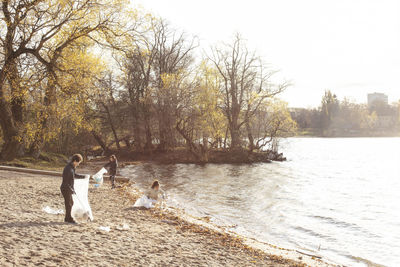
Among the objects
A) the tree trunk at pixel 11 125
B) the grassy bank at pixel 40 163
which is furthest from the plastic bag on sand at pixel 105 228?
the tree trunk at pixel 11 125

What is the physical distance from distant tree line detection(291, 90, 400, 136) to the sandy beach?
376ft

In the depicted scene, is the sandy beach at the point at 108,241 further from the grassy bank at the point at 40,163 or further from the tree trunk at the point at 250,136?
the tree trunk at the point at 250,136

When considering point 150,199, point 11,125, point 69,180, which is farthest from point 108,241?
point 11,125

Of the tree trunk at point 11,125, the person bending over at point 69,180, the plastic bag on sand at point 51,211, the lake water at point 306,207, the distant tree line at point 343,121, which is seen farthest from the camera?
the distant tree line at point 343,121

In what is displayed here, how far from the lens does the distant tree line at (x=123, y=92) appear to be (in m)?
20.3

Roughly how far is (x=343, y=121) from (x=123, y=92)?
104 m

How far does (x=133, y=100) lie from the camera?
43.6m

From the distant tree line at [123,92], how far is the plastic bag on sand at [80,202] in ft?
40.2

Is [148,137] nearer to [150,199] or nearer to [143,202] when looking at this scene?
[150,199]

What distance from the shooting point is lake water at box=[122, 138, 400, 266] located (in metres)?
12.3

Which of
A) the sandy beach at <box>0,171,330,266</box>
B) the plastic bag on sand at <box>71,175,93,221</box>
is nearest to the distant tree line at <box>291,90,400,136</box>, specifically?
the sandy beach at <box>0,171,330,266</box>

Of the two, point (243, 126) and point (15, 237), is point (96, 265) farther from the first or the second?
point (243, 126)

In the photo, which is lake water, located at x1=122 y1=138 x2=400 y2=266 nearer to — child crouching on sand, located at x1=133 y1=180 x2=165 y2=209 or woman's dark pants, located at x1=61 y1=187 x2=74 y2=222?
child crouching on sand, located at x1=133 y1=180 x2=165 y2=209

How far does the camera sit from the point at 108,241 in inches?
323
